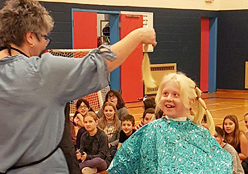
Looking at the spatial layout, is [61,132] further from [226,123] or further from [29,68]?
[226,123]

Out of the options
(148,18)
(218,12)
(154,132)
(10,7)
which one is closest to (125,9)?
(148,18)

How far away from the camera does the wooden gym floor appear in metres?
8.42

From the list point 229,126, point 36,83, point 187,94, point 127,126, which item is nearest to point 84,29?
point 127,126

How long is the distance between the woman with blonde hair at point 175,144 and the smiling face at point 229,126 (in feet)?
6.57

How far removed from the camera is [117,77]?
988cm

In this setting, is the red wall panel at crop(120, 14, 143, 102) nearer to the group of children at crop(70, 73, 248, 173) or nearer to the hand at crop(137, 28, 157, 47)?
the group of children at crop(70, 73, 248, 173)

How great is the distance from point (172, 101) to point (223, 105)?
7249 mm

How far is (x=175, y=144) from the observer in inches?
116

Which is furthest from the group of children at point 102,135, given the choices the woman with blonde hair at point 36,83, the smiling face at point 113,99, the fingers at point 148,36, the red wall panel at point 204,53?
the red wall panel at point 204,53

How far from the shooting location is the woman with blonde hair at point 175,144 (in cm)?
291

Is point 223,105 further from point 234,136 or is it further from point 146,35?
point 146,35

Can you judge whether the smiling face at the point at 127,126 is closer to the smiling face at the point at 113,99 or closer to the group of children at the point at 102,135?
the group of children at the point at 102,135

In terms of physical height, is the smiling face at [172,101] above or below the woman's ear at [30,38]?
below

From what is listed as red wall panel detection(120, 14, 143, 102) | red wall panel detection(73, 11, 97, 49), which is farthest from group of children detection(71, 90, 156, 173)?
red wall panel detection(120, 14, 143, 102)
